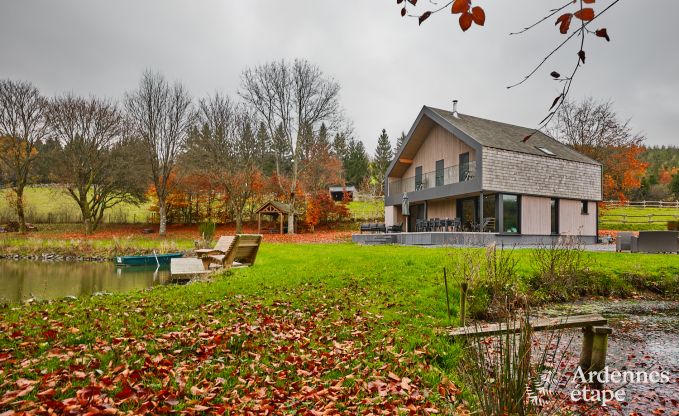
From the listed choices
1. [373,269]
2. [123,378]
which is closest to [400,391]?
[123,378]

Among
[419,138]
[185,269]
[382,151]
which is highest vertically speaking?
[382,151]

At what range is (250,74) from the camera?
31812 millimetres

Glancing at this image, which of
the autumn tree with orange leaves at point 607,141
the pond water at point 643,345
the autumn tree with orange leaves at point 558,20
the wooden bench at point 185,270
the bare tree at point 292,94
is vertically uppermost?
the bare tree at point 292,94

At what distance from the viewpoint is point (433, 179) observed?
2319 centimetres

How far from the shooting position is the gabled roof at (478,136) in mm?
19656

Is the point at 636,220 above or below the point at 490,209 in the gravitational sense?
below

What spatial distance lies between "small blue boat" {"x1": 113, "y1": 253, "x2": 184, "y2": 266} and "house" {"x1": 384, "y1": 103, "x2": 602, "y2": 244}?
13.7m

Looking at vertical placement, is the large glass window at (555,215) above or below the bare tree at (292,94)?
below

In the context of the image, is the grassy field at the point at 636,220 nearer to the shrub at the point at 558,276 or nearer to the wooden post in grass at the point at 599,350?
the shrub at the point at 558,276

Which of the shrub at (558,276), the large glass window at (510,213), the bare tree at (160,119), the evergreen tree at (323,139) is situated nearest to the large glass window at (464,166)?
the large glass window at (510,213)

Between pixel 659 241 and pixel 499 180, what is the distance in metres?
6.71

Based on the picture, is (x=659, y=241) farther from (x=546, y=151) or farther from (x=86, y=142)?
(x=86, y=142)

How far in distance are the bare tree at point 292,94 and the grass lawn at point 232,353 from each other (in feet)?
83.8

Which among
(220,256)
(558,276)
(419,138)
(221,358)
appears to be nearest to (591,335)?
(221,358)
